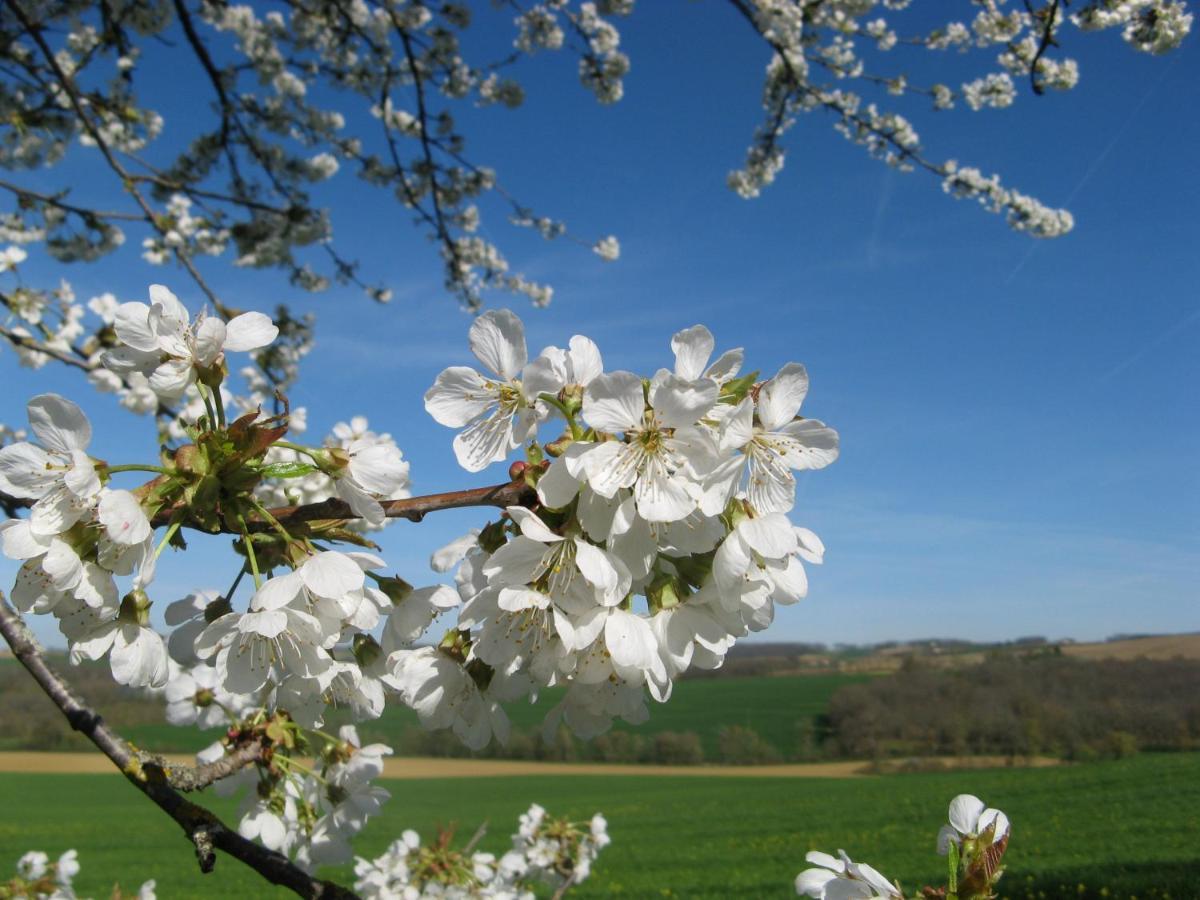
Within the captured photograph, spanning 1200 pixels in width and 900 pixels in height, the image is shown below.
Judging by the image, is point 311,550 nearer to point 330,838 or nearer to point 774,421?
point 774,421

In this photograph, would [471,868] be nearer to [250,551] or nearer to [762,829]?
[250,551]

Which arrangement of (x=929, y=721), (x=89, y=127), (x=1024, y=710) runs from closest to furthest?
(x=89, y=127), (x=1024, y=710), (x=929, y=721)

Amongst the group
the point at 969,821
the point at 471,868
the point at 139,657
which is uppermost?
the point at 139,657

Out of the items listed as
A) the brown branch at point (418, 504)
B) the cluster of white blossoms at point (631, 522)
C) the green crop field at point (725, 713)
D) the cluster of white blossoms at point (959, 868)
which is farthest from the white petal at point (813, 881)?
the green crop field at point (725, 713)

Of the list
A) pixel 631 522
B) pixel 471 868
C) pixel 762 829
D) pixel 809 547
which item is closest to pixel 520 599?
pixel 631 522

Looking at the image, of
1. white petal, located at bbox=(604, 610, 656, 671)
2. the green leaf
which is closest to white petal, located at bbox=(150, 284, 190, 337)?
the green leaf

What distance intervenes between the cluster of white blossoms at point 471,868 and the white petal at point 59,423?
2.89 metres

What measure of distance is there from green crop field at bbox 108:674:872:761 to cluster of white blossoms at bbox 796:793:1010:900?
1339 inches

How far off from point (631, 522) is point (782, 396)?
24cm

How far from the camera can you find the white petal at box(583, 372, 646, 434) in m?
0.86

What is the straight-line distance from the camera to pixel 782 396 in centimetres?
93

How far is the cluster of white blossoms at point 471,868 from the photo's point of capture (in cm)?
351

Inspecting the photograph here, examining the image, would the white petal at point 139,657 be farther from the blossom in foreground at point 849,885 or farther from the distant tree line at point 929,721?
the distant tree line at point 929,721

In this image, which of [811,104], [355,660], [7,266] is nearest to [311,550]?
[355,660]
